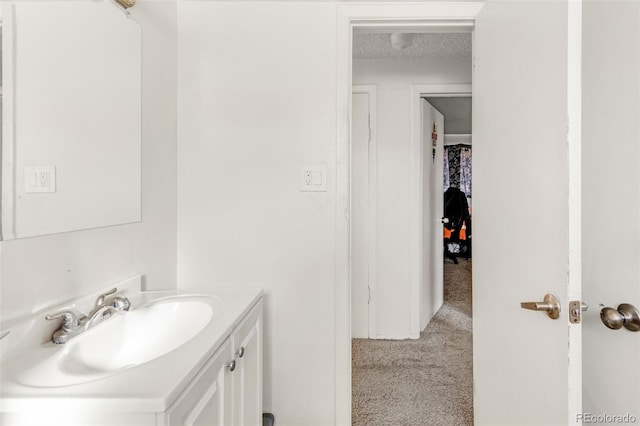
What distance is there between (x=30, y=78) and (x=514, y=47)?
147 centimetres

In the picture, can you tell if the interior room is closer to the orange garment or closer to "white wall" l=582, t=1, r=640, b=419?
"white wall" l=582, t=1, r=640, b=419

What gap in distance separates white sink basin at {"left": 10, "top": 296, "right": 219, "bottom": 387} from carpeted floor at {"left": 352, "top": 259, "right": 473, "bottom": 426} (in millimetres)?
1185

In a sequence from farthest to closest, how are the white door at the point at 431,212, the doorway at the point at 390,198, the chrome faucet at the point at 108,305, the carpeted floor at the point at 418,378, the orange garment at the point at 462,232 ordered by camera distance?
the orange garment at the point at 462,232 → the white door at the point at 431,212 → the doorway at the point at 390,198 → the carpeted floor at the point at 418,378 → the chrome faucet at the point at 108,305

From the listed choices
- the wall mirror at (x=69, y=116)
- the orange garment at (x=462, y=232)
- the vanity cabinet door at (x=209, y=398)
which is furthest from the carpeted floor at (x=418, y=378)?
the orange garment at (x=462, y=232)

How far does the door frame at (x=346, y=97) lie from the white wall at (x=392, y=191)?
124cm

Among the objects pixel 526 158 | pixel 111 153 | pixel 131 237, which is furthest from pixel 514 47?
pixel 131 237

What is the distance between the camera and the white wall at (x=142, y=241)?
929 mm

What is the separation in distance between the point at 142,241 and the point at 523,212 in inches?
55.0

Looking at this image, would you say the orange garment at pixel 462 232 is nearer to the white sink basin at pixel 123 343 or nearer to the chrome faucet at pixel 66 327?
the white sink basin at pixel 123 343

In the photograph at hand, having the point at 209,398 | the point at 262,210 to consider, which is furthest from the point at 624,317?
the point at 262,210

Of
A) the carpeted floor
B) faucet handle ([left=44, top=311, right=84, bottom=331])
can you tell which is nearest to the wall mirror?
faucet handle ([left=44, top=311, right=84, bottom=331])

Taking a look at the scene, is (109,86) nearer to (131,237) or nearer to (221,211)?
(131,237)

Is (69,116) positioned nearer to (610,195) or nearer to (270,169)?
(270,169)

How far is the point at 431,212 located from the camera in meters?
3.41
